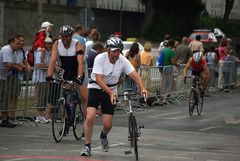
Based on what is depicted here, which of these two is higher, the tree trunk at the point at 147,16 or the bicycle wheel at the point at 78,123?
the tree trunk at the point at 147,16

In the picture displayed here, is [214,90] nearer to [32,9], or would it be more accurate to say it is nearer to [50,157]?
[50,157]

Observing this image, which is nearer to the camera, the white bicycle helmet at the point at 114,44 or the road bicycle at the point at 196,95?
the white bicycle helmet at the point at 114,44

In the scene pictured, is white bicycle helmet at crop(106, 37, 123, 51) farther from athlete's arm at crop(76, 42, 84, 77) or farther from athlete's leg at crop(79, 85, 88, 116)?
athlete's leg at crop(79, 85, 88, 116)

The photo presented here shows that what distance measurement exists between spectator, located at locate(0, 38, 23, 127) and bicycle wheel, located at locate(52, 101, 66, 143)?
2.71m

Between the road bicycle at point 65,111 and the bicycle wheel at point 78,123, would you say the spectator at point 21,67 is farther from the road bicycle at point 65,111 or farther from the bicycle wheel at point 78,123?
the road bicycle at point 65,111

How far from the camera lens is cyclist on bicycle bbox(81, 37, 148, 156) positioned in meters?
10.9

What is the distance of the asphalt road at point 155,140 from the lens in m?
11.1

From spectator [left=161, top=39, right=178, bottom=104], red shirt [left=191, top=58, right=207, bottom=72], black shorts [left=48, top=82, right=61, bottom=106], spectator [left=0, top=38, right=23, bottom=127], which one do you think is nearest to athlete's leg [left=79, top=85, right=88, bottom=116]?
spectator [left=0, top=38, right=23, bottom=127]

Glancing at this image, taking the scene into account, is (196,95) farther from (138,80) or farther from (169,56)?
(138,80)

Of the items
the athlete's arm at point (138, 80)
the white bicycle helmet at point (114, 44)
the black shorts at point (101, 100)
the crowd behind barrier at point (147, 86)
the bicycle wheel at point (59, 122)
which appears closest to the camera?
the athlete's arm at point (138, 80)

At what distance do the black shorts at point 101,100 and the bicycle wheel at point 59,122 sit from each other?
5.05 ft

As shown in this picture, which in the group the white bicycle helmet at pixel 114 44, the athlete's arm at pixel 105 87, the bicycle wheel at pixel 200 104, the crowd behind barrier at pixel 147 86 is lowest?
the bicycle wheel at pixel 200 104

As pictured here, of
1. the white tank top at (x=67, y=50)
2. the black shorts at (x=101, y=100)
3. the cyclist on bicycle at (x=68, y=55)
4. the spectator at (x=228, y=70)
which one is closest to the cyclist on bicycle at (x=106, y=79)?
the black shorts at (x=101, y=100)

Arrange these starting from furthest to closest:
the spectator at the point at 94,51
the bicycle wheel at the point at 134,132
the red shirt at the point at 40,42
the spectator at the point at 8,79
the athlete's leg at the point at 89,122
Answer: the spectator at the point at 94,51 → the red shirt at the point at 40,42 → the spectator at the point at 8,79 → the athlete's leg at the point at 89,122 → the bicycle wheel at the point at 134,132
